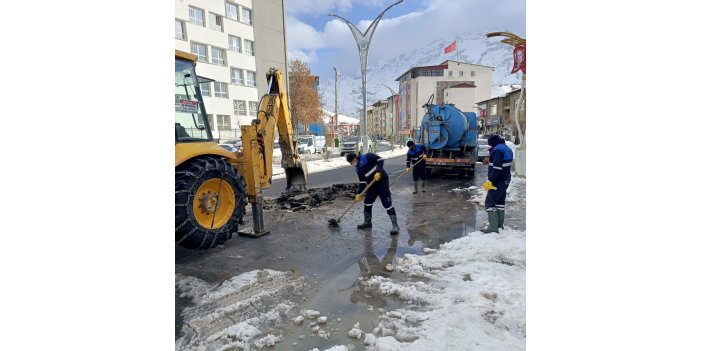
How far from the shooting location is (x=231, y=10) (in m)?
29.0

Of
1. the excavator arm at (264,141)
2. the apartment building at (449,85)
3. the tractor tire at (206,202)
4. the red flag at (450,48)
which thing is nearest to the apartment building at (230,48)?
the red flag at (450,48)

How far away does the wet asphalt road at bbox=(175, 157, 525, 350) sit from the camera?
3.70 meters

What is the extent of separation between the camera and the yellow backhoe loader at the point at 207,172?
13.8ft

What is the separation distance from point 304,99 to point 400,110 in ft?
104

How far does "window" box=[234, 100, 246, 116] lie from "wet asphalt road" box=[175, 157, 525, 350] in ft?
77.9

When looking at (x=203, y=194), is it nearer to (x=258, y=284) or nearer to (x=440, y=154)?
(x=258, y=284)

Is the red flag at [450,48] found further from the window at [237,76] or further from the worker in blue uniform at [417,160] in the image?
the worker in blue uniform at [417,160]

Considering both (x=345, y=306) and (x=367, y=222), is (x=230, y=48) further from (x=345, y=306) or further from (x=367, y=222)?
(x=345, y=306)

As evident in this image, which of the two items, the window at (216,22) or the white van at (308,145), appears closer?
the white van at (308,145)

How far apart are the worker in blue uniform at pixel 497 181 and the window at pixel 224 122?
2611 cm

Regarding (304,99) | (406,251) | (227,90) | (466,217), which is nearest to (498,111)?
(304,99)

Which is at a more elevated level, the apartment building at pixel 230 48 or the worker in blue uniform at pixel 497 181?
the apartment building at pixel 230 48

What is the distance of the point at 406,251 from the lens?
5027mm

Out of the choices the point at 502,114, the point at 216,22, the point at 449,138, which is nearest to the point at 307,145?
the point at 216,22
